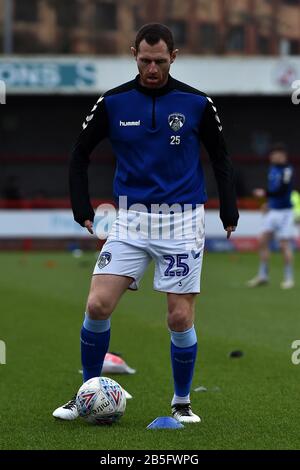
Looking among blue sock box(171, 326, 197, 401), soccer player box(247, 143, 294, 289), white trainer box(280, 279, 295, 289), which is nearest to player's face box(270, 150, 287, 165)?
soccer player box(247, 143, 294, 289)

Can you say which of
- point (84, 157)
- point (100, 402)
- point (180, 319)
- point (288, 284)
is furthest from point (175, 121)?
point (288, 284)

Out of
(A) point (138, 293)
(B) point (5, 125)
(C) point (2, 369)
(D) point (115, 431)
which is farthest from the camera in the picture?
(B) point (5, 125)

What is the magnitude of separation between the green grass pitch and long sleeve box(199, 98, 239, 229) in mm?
1267

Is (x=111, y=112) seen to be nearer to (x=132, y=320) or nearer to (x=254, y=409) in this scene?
(x=254, y=409)

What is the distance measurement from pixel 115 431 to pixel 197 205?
1.44 m

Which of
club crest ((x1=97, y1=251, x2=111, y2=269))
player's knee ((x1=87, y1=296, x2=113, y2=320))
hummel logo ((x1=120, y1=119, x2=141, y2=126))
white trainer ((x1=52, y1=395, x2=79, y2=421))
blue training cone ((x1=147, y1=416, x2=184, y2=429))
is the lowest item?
blue training cone ((x1=147, y1=416, x2=184, y2=429))

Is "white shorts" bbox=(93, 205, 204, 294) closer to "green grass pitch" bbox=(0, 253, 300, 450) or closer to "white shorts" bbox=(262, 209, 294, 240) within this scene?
"green grass pitch" bbox=(0, 253, 300, 450)

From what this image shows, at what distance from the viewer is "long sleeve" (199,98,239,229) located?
691cm

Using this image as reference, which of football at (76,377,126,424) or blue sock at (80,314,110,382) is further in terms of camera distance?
blue sock at (80,314,110,382)

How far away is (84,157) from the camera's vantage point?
6.98m

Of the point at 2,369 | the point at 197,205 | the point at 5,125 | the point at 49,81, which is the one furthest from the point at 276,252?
the point at 197,205

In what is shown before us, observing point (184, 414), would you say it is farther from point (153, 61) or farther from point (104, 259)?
point (153, 61)

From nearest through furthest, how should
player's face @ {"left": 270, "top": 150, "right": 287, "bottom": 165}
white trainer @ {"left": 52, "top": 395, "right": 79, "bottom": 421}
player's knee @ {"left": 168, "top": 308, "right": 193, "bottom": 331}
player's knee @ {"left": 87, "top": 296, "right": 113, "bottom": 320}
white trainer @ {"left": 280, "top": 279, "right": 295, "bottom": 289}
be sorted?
player's knee @ {"left": 87, "top": 296, "right": 113, "bottom": 320}
player's knee @ {"left": 168, "top": 308, "right": 193, "bottom": 331}
white trainer @ {"left": 52, "top": 395, "right": 79, "bottom": 421}
player's face @ {"left": 270, "top": 150, "right": 287, "bottom": 165}
white trainer @ {"left": 280, "top": 279, "right": 295, "bottom": 289}

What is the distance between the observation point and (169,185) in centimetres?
679
